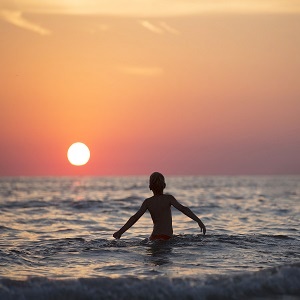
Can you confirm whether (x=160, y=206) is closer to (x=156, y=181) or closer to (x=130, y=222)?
(x=156, y=181)

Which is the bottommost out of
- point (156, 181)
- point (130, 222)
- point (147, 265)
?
point (147, 265)

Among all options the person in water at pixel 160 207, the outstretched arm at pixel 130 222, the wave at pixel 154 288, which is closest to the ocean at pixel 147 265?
the wave at pixel 154 288

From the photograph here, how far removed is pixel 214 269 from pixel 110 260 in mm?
2086

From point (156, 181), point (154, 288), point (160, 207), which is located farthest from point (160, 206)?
point (154, 288)

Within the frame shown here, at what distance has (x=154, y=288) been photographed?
8.36 meters

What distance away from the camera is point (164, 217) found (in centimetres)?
1246

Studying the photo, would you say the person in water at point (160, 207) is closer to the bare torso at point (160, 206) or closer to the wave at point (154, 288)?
the bare torso at point (160, 206)

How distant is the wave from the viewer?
26.8 ft

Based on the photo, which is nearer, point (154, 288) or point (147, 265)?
point (154, 288)

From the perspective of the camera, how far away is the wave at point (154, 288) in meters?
8.16

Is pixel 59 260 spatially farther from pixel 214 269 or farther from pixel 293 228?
pixel 293 228

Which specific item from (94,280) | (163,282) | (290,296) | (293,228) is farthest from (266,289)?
(293,228)

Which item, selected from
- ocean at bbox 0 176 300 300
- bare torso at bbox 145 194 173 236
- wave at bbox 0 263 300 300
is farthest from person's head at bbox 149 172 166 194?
wave at bbox 0 263 300 300

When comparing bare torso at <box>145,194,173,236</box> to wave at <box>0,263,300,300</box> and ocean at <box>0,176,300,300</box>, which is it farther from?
wave at <box>0,263,300,300</box>
